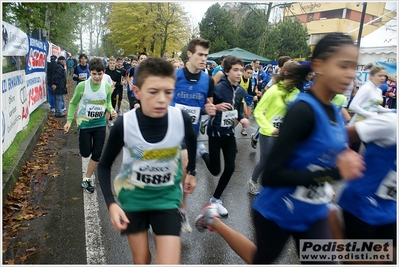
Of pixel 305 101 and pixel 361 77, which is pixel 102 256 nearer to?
pixel 305 101

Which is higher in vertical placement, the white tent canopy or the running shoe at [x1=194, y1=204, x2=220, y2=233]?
the white tent canopy

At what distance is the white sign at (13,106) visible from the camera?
5.28 m

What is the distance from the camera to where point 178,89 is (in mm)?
3965

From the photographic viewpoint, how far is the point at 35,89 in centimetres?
932

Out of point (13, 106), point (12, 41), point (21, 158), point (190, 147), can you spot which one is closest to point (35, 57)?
point (12, 41)

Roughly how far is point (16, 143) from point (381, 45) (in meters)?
14.5

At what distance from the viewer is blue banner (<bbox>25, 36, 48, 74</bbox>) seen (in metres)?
8.52

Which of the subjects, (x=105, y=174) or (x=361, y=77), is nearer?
(x=105, y=174)

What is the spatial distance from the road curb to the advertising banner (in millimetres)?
871

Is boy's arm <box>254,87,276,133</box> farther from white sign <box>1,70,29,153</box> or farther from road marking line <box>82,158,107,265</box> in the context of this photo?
white sign <box>1,70,29,153</box>

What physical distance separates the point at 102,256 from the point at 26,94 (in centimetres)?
590

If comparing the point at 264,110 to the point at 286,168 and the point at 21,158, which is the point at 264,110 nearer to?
the point at 286,168

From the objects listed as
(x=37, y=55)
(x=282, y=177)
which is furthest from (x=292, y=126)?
(x=37, y=55)

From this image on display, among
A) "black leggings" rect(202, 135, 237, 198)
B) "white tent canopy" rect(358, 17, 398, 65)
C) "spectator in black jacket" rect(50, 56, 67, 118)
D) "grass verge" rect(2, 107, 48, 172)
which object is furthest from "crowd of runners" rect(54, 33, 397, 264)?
"white tent canopy" rect(358, 17, 398, 65)
